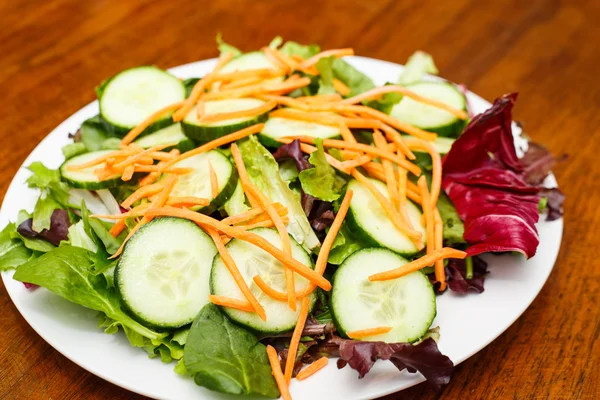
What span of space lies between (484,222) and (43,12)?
3.41 m

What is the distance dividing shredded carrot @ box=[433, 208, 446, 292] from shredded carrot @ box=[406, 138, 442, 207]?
56 millimetres

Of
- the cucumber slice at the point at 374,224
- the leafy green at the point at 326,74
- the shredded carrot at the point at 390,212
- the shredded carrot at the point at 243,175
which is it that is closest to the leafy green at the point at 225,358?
the shredded carrot at the point at 243,175

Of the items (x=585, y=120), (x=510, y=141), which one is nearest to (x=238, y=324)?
(x=510, y=141)

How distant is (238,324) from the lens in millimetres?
1891

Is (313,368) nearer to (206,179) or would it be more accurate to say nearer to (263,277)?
(263,277)

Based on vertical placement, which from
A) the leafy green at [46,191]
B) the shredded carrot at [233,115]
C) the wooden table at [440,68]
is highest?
the shredded carrot at [233,115]

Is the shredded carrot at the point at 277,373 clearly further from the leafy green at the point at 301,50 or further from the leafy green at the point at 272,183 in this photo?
the leafy green at the point at 301,50

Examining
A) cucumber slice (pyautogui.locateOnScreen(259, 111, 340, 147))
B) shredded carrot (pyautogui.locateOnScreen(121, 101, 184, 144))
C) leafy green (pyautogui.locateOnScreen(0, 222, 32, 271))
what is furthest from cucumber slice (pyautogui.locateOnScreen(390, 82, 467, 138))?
leafy green (pyautogui.locateOnScreen(0, 222, 32, 271))

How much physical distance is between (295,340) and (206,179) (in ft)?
2.44

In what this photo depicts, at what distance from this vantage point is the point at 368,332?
1862 mm

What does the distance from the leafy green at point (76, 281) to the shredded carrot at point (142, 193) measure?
9.2 inches

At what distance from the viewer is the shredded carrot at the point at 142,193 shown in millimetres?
2176

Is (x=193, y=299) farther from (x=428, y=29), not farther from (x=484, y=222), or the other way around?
(x=428, y=29)

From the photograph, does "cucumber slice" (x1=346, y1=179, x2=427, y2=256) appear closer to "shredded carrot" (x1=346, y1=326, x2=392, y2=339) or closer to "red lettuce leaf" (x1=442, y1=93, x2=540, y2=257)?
"red lettuce leaf" (x1=442, y1=93, x2=540, y2=257)
